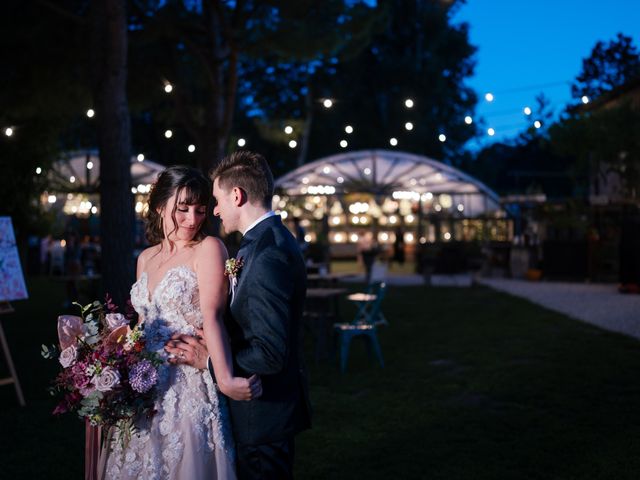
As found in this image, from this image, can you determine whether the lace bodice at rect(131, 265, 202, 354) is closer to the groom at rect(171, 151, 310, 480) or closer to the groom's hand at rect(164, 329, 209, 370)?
the groom's hand at rect(164, 329, 209, 370)

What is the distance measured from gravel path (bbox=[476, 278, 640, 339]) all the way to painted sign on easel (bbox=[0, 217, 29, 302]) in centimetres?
761

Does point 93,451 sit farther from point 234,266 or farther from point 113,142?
point 113,142

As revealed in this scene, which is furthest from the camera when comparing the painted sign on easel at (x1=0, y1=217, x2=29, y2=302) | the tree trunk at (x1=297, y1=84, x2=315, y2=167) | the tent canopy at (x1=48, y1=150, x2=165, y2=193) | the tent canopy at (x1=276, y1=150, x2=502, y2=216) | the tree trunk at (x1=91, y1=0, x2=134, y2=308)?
the tree trunk at (x1=297, y1=84, x2=315, y2=167)

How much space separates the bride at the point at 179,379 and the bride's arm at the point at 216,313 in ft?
0.03

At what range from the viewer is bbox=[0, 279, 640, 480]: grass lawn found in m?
5.18

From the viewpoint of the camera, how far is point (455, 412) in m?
6.57

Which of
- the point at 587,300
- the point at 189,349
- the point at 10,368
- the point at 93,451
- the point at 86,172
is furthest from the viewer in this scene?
the point at 86,172

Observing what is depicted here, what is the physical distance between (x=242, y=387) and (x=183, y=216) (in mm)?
737

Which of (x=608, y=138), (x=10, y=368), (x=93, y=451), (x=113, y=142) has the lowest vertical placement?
(x=10, y=368)

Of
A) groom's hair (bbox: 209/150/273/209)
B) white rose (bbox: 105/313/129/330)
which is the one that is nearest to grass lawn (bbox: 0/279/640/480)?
white rose (bbox: 105/313/129/330)

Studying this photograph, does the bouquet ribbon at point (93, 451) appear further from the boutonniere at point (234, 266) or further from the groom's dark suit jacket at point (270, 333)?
the boutonniere at point (234, 266)

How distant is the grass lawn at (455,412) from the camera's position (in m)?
5.18

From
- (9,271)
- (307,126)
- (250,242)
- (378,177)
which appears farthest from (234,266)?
(307,126)

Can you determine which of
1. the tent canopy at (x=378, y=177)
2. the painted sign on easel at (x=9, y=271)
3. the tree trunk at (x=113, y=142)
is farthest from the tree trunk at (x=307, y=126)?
the painted sign on easel at (x=9, y=271)
